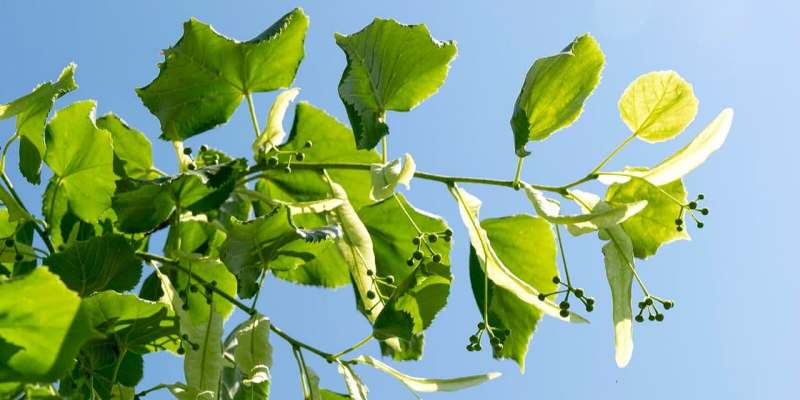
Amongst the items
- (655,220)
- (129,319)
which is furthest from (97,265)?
(655,220)

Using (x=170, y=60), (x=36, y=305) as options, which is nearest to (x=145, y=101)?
(x=170, y=60)

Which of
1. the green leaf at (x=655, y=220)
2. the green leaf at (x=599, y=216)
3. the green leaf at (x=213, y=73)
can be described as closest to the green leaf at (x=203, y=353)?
the green leaf at (x=213, y=73)

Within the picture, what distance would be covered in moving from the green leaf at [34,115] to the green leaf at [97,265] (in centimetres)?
19

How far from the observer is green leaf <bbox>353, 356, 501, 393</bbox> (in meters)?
1.07

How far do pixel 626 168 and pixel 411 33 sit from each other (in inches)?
12.3

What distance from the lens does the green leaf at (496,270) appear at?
1.02 metres

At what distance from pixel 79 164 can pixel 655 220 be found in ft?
2.46

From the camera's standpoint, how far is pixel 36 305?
624 mm

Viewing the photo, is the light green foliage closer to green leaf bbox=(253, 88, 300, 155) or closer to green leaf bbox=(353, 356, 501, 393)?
green leaf bbox=(253, 88, 300, 155)

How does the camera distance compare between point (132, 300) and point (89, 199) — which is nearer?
point (132, 300)

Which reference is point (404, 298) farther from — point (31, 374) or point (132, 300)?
point (31, 374)

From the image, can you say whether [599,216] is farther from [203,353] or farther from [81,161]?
[81,161]

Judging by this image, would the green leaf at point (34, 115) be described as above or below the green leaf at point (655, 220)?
above

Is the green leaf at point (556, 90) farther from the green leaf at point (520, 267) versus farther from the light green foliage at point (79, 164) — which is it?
the light green foliage at point (79, 164)
